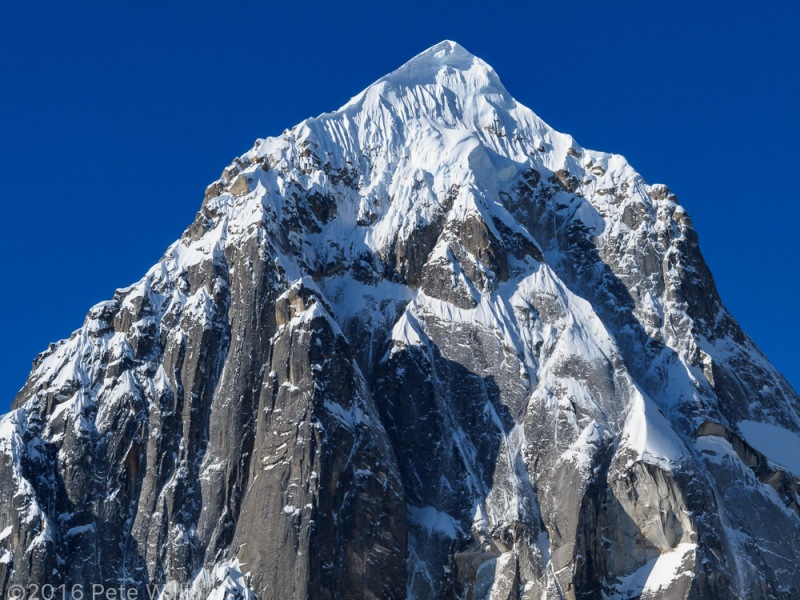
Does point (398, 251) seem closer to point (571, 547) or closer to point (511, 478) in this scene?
point (511, 478)

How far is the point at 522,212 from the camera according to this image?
188 meters

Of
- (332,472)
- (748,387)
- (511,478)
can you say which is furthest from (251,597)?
(748,387)

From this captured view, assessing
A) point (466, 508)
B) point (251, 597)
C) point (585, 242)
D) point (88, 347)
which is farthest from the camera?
point (585, 242)

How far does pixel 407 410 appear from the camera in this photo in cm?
15838

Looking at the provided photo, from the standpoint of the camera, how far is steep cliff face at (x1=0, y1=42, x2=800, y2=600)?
14500cm

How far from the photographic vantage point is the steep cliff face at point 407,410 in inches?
5709

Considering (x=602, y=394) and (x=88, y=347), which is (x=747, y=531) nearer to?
(x=602, y=394)

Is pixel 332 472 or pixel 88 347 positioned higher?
pixel 88 347

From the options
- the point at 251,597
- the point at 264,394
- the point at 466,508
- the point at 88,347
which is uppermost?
the point at 88,347

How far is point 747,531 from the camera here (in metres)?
150

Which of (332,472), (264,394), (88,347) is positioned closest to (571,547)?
(332,472)

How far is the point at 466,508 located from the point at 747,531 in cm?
2606

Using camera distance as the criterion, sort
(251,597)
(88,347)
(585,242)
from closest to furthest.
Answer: (251,597), (88,347), (585,242)

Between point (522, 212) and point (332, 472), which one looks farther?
point (522, 212)
